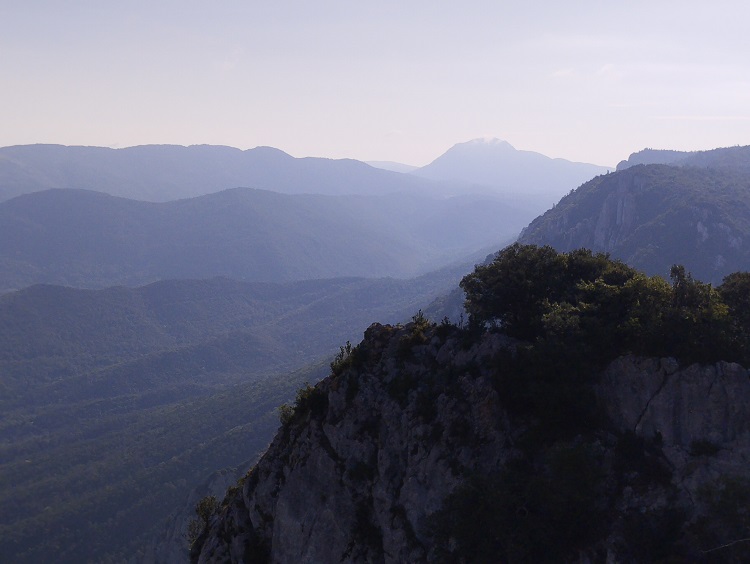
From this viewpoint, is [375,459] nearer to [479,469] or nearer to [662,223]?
[479,469]

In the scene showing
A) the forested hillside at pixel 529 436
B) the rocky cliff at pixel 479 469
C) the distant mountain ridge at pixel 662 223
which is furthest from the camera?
the distant mountain ridge at pixel 662 223

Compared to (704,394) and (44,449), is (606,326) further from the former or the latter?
(44,449)

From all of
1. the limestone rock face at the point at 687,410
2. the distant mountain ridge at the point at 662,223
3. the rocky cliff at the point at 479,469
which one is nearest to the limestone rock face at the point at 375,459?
the rocky cliff at the point at 479,469

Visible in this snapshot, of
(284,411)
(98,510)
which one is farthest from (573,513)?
(98,510)

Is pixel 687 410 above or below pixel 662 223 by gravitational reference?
below

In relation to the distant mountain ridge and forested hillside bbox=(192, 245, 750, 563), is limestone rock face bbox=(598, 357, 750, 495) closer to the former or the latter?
forested hillside bbox=(192, 245, 750, 563)

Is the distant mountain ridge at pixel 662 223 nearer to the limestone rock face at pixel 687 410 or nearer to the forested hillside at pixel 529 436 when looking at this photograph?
the forested hillside at pixel 529 436

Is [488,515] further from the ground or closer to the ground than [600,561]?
further from the ground

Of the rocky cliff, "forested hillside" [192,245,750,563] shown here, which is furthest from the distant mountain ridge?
the rocky cliff

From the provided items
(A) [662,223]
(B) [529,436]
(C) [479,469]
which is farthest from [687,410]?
(A) [662,223]
